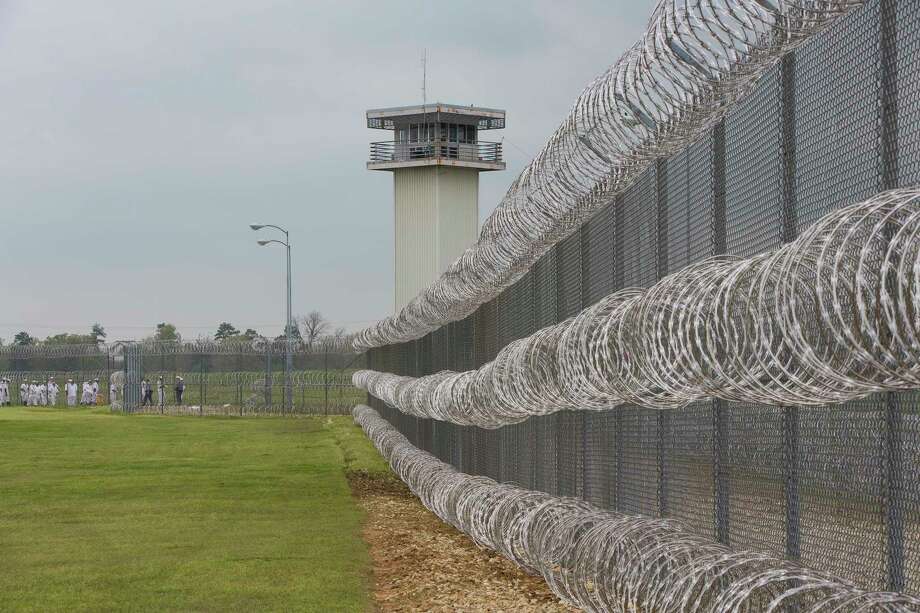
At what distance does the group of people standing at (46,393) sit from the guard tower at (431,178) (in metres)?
20.3

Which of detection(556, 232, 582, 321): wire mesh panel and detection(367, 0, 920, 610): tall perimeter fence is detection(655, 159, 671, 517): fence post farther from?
detection(556, 232, 582, 321): wire mesh panel

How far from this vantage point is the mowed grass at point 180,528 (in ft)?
28.6

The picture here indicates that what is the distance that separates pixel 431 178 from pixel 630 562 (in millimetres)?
36891

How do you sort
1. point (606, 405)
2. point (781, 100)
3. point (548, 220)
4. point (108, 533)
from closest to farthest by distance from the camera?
point (781, 100) → point (606, 405) → point (548, 220) → point (108, 533)

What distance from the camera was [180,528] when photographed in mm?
12383

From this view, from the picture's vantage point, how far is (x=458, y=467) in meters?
13.9

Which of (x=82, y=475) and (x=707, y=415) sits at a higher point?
(x=707, y=415)

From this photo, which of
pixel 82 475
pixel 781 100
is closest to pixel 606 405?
pixel 781 100

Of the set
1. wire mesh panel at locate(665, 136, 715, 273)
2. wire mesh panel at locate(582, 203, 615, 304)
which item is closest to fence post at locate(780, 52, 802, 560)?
wire mesh panel at locate(665, 136, 715, 273)

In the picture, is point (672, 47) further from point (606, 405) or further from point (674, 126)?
point (606, 405)

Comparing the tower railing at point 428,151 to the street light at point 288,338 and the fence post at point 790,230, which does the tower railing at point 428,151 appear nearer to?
the street light at point 288,338

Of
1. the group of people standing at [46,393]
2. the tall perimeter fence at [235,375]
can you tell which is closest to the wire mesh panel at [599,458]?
the tall perimeter fence at [235,375]

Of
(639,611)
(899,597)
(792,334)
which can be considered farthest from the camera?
(639,611)

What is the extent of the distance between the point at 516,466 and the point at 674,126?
574 centimetres
